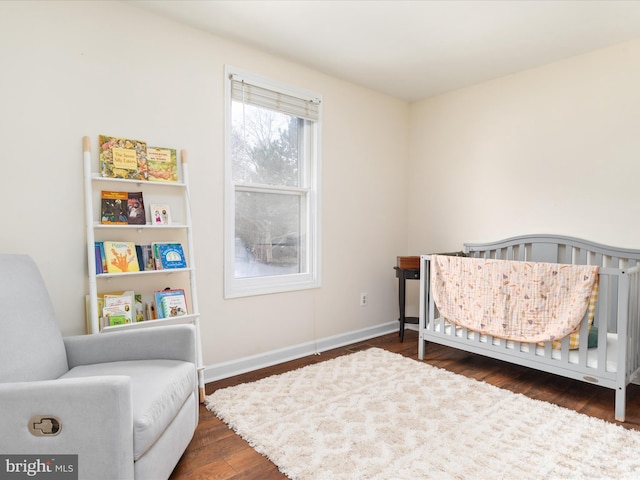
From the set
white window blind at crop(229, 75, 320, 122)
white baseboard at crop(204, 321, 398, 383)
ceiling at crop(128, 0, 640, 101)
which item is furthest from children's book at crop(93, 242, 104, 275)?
ceiling at crop(128, 0, 640, 101)

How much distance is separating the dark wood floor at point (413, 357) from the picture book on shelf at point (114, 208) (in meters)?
1.18

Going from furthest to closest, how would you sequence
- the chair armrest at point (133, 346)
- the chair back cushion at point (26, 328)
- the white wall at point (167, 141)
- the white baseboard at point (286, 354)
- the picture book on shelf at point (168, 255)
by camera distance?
the white baseboard at point (286, 354), the picture book on shelf at point (168, 255), the white wall at point (167, 141), the chair armrest at point (133, 346), the chair back cushion at point (26, 328)

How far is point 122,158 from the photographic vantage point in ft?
7.13

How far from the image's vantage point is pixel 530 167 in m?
3.07

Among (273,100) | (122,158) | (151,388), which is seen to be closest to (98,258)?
(122,158)

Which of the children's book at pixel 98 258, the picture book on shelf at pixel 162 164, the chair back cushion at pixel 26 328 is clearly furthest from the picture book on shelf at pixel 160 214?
the chair back cushion at pixel 26 328

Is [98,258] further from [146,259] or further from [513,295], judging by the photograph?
[513,295]

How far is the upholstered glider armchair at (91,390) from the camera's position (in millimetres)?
1179

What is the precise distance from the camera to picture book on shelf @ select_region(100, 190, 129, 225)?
2.13m

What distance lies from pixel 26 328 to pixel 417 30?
2686mm

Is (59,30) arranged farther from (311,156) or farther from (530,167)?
(530,167)

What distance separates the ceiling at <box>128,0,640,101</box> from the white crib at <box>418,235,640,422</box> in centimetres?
139

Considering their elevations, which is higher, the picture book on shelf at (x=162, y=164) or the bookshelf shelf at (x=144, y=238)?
the picture book on shelf at (x=162, y=164)

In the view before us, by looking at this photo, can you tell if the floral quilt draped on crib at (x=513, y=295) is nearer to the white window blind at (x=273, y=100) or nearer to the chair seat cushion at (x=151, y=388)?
the white window blind at (x=273, y=100)
